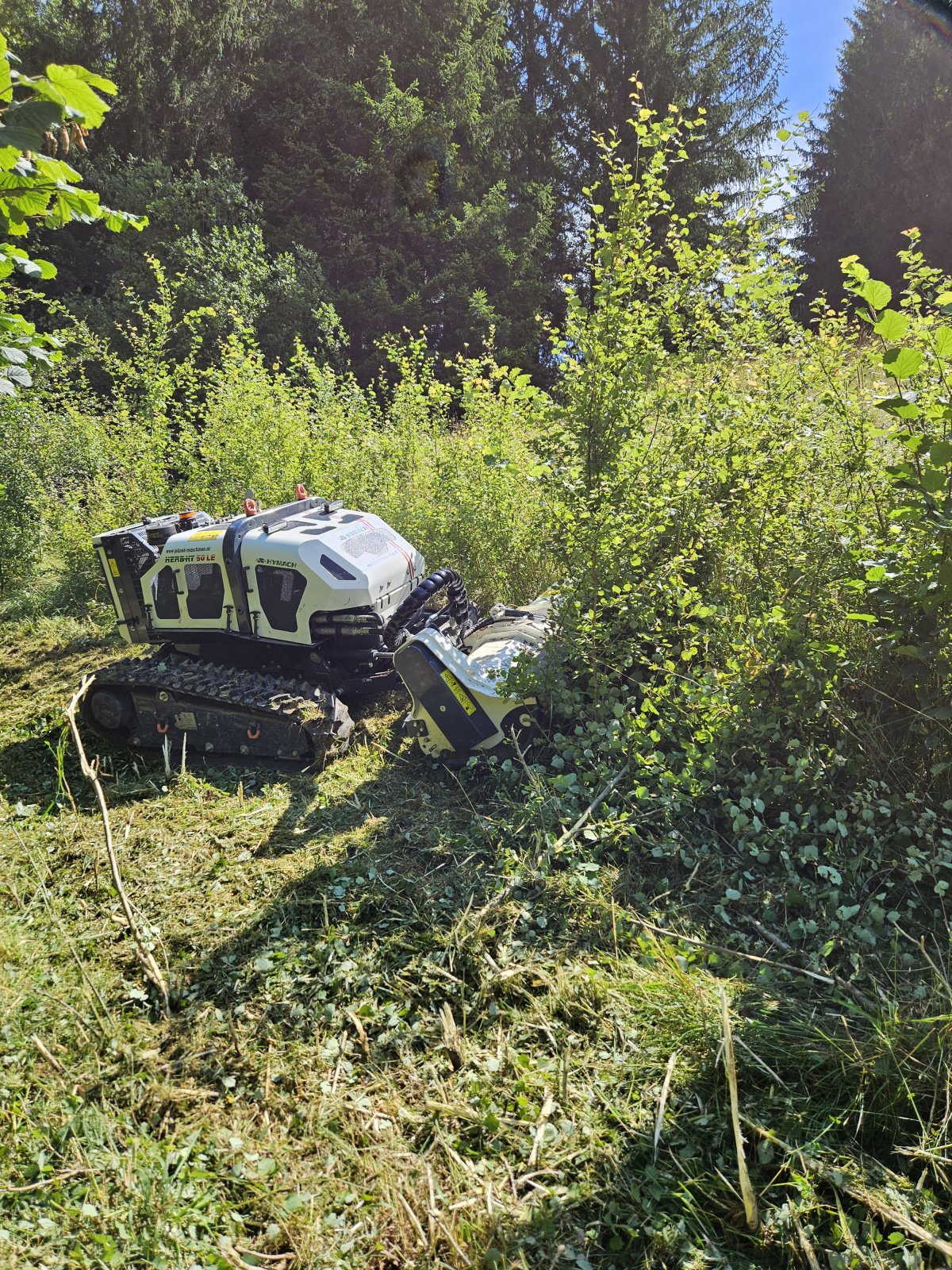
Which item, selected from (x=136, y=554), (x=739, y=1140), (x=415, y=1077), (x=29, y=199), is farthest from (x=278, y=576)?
(x=739, y=1140)

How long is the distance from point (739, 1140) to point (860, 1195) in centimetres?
37

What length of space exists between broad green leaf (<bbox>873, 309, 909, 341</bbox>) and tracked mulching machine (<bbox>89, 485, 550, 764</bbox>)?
2.66 metres

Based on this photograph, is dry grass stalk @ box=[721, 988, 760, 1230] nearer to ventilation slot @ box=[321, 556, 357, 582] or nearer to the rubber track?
the rubber track

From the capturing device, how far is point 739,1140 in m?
2.16

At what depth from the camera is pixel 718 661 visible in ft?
13.9

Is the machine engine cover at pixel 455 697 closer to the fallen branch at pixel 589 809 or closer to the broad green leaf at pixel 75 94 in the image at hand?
the fallen branch at pixel 589 809

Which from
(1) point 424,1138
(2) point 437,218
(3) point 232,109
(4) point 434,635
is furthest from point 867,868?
(3) point 232,109

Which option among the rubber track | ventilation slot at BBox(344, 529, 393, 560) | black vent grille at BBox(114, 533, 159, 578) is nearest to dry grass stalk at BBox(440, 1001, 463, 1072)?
the rubber track

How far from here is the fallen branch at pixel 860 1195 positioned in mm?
1948

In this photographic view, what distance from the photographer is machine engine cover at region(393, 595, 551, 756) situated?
4871 mm

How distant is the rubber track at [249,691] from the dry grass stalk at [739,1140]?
132 inches

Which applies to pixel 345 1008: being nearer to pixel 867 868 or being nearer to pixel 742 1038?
pixel 742 1038

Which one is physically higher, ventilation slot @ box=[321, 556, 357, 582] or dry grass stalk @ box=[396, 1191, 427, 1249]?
ventilation slot @ box=[321, 556, 357, 582]

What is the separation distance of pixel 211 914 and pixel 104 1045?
2.70ft
